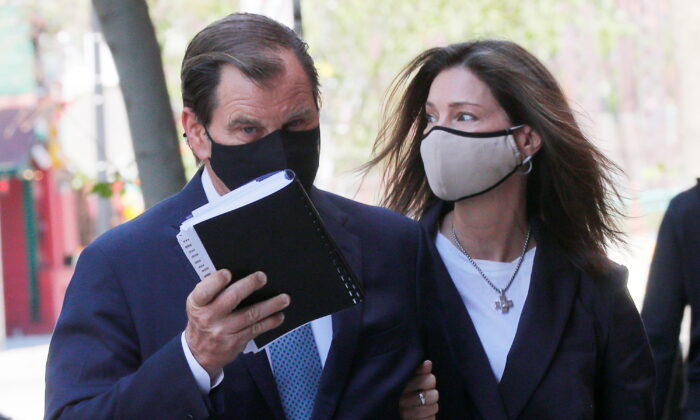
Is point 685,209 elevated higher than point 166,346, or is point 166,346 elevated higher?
point 685,209

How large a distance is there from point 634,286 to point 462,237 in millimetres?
18197

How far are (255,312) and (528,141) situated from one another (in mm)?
1912

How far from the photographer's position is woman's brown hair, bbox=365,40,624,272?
3820 mm

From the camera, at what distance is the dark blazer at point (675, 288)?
397cm

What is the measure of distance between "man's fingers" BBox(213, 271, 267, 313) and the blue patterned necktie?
1.32 feet

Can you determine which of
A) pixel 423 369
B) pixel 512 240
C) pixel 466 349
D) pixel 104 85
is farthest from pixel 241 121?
pixel 104 85

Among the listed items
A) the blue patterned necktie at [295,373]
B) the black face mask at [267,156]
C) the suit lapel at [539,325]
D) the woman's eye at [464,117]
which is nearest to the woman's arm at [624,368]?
the suit lapel at [539,325]

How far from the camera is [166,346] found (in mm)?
2357

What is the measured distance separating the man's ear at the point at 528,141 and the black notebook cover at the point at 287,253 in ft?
5.51

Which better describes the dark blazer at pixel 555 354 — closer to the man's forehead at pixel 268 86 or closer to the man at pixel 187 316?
the man at pixel 187 316

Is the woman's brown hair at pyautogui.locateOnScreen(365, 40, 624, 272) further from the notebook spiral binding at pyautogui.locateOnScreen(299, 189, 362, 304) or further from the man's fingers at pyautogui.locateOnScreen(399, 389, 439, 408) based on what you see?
the notebook spiral binding at pyautogui.locateOnScreen(299, 189, 362, 304)

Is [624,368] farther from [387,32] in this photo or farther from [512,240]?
[387,32]

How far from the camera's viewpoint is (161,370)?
2334 millimetres

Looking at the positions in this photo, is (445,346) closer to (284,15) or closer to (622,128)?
(284,15)
